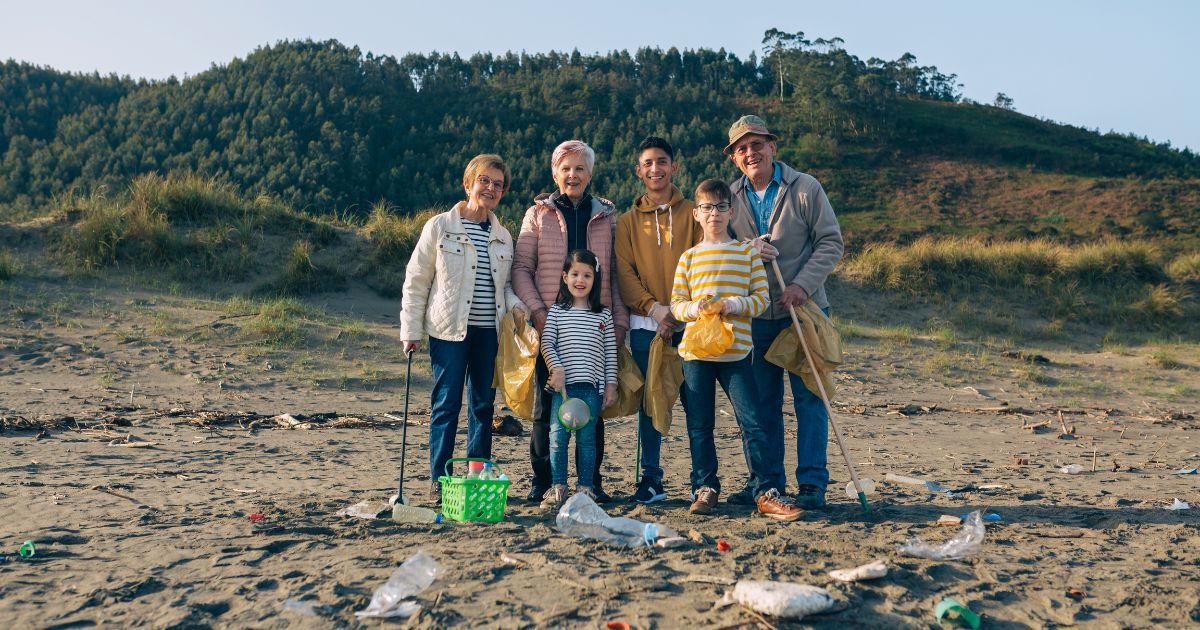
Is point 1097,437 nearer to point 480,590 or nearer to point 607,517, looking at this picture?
point 607,517

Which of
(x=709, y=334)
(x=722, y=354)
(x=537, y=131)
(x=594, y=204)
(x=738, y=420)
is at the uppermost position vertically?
(x=537, y=131)

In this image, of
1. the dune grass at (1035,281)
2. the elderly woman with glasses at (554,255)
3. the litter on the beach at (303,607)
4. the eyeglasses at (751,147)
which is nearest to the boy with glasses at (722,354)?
the eyeglasses at (751,147)

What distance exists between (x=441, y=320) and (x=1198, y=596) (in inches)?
143

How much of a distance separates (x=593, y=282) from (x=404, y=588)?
2.02 m

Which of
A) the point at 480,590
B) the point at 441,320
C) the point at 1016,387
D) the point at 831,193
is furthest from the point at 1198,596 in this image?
the point at 831,193

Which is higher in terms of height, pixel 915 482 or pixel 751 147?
pixel 751 147

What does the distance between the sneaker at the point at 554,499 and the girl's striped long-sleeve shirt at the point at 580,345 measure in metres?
0.57

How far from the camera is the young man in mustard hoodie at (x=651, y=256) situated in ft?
15.8

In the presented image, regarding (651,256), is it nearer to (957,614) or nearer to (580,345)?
(580,345)

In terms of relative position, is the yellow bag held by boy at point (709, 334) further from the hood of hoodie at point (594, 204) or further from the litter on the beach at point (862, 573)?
the litter on the beach at point (862, 573)

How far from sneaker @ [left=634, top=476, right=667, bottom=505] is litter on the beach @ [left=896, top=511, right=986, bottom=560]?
1.42 m

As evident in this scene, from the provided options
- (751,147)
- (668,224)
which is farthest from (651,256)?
(751,147)

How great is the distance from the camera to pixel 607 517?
13.9 feet

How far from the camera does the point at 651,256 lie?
4.88m
